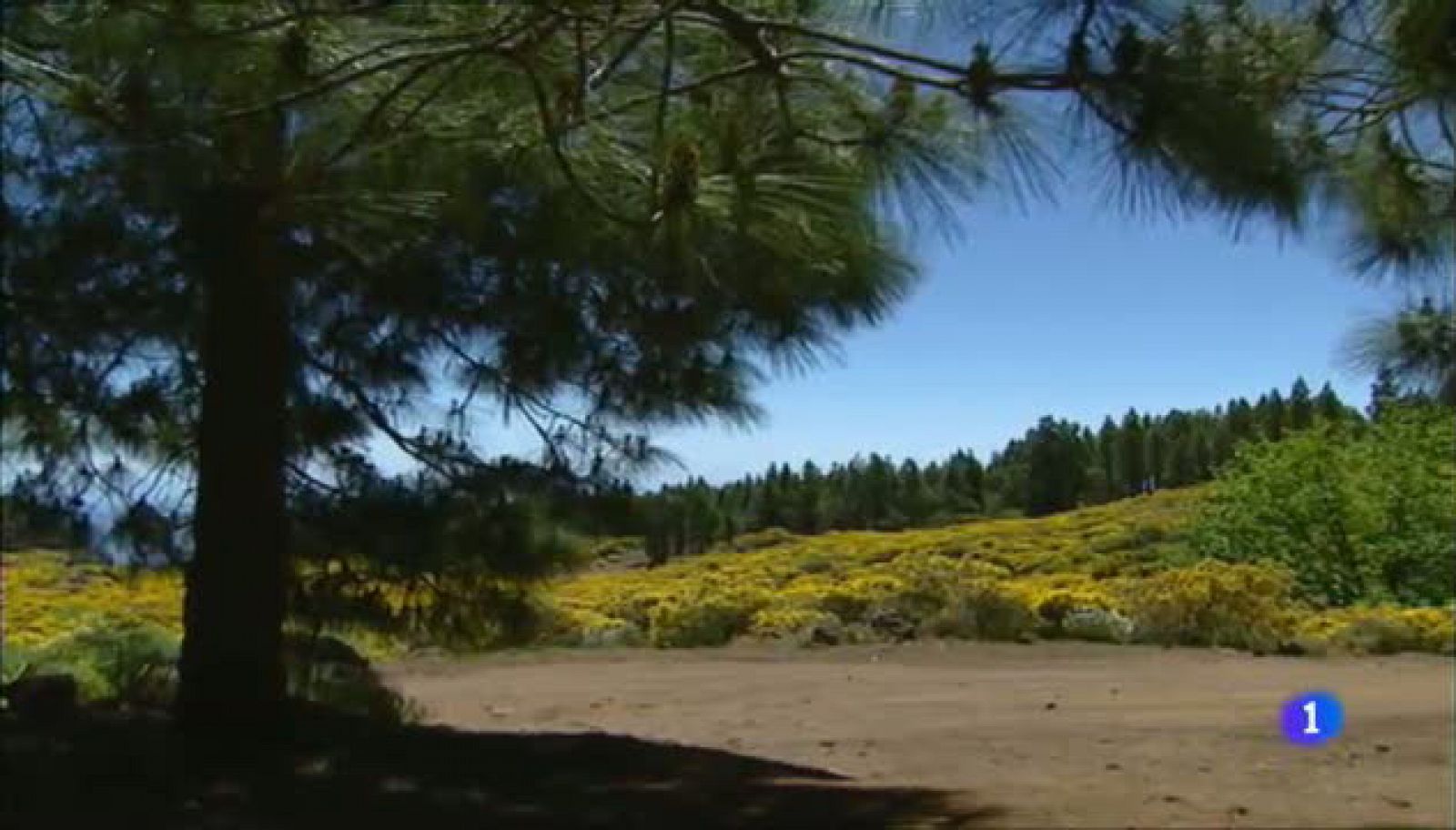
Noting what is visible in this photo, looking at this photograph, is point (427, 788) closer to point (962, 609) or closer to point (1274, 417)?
point (962, 609)

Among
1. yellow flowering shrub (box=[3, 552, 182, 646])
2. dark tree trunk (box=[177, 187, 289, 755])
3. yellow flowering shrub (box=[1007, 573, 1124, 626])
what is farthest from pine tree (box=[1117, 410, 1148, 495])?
dark tree trunk (box=[177, 187, 289, 755])

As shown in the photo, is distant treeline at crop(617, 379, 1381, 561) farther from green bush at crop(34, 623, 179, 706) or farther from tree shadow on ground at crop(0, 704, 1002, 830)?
tree shadow on ground at crop(0, 704, 1002, 830)

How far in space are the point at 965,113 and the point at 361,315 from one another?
321 cm

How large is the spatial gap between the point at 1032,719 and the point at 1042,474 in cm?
2044

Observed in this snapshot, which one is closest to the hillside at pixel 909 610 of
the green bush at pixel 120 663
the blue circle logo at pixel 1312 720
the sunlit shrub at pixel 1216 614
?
the sunlit shrub at pixel 1216 614

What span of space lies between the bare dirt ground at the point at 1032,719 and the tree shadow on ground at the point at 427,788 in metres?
0.32

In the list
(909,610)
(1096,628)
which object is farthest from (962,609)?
(1096,628)

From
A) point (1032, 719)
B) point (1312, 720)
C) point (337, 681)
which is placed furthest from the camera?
point (1032, 719)

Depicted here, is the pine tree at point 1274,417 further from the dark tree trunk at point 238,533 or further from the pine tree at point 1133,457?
the dark tree trunk at point 238,533

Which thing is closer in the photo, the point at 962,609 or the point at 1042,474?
the point at 962,609

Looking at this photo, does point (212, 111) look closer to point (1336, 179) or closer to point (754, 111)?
point (754, 111)

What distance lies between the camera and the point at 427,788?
21.6 ft

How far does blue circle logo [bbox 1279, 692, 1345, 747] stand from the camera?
7.90 m

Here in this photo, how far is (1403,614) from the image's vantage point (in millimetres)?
15766
